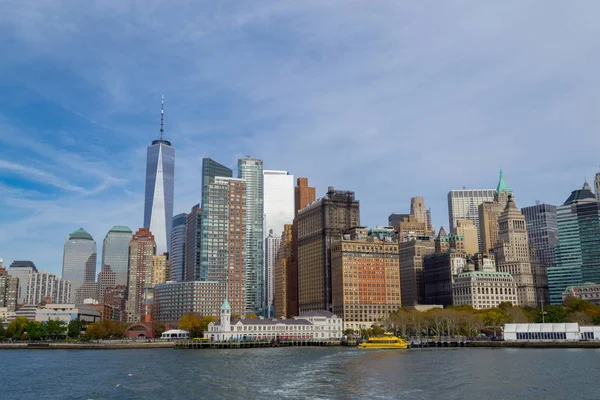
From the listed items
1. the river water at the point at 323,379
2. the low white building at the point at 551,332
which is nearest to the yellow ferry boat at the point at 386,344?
the low white building at the point at 551,332

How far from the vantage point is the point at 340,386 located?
3588 inches

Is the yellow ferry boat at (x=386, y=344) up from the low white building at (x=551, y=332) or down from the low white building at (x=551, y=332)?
down

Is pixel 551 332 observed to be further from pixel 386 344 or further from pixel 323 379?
pixel 323 379

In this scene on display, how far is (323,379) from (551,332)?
112 metres

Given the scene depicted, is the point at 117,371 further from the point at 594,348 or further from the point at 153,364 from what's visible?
the point at 594,348

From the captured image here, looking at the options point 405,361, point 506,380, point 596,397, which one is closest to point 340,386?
point 506,380

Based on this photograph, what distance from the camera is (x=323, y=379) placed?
99.9 meters

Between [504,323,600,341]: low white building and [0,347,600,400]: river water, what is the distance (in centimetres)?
4554

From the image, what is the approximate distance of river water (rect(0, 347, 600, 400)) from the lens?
85125 millimetres

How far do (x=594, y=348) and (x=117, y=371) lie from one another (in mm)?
123665

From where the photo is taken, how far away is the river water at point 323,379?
3351 inches

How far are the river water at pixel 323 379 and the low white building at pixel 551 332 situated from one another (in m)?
45.5

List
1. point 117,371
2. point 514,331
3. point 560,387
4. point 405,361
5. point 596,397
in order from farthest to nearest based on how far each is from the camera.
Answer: point 514,331 → point 405,361 → point 117,371 → point 560,387 → point 596,397

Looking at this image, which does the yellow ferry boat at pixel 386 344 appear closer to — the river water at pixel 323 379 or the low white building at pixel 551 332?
the low white building at pixel 551 332
